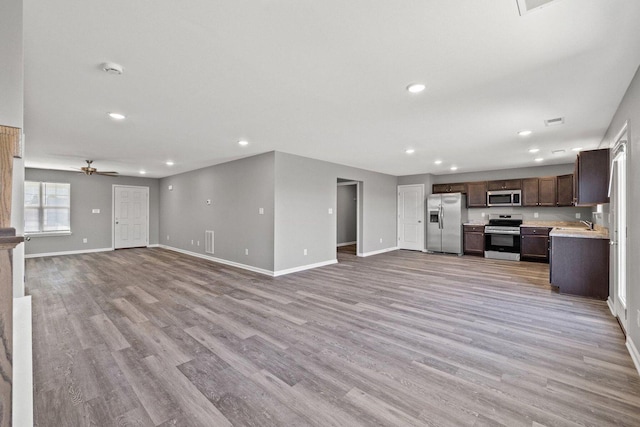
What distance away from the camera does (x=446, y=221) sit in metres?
7.92

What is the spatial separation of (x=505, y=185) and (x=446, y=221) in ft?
5.65

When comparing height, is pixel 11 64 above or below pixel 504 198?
above

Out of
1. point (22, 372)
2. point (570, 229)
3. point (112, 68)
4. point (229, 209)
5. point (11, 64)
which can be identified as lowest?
point (22, 372)

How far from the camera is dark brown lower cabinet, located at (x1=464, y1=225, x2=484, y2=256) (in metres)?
7.54

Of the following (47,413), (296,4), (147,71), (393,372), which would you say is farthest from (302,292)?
(296,4)

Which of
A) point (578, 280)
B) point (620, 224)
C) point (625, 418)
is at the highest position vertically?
point (620, 224)

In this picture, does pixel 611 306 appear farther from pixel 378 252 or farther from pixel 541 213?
pixel 378 252

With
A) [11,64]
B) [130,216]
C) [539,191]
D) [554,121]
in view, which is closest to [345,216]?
[539,191]

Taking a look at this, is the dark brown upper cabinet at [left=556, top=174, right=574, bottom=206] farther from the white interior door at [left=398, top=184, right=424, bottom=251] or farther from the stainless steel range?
the white interior door at [left=398, top=184, right=424, bottom=251]

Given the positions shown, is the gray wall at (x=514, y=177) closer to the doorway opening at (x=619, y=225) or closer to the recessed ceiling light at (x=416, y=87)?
the doorway opening at (x=619, y=225)

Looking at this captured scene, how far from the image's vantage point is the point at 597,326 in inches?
119

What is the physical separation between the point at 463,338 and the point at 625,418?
1127mm

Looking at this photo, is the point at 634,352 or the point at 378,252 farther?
the point at 378,252

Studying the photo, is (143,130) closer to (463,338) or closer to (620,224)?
(463,338)
